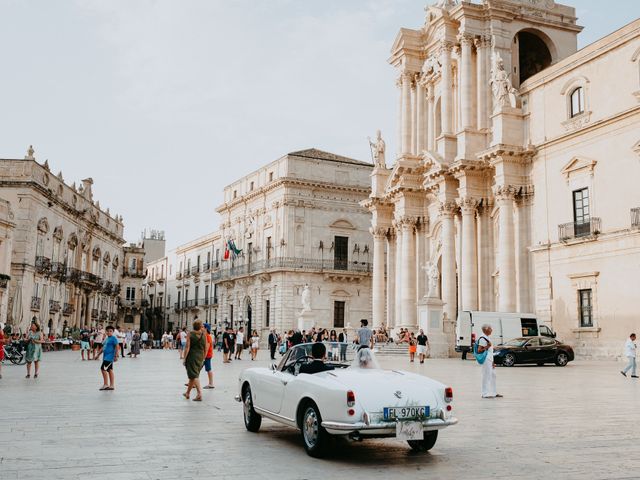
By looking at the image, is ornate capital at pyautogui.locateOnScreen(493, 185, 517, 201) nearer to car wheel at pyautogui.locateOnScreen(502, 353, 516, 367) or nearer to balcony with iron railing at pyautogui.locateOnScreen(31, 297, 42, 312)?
car wheel at pyautogui.locateOnScreen(502, 353, 516, 367)

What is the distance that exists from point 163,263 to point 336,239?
35812 mm

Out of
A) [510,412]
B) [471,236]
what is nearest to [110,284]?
[471,236]

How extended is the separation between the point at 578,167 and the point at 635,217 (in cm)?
404

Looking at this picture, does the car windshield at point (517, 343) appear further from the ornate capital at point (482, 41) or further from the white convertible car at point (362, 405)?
the white convertible car at point (362, 405)

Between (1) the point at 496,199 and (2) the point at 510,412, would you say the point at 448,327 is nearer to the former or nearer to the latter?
(1) the point at 496,199

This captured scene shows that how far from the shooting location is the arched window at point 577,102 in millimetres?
30375

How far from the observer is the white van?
29938 millimetres

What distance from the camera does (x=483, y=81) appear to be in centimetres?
3631

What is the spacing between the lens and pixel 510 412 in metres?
11.1

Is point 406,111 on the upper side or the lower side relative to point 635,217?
upper

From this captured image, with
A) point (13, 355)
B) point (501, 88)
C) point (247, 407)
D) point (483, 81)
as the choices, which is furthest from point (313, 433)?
point (483, 81)

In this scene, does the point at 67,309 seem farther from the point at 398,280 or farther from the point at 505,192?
the point at 505,192

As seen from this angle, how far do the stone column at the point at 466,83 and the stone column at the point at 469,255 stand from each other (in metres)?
4.11

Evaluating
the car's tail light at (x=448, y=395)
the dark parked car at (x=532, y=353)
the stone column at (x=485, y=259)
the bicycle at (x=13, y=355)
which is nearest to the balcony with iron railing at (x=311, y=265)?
the stone column at (x=485, y=259)
